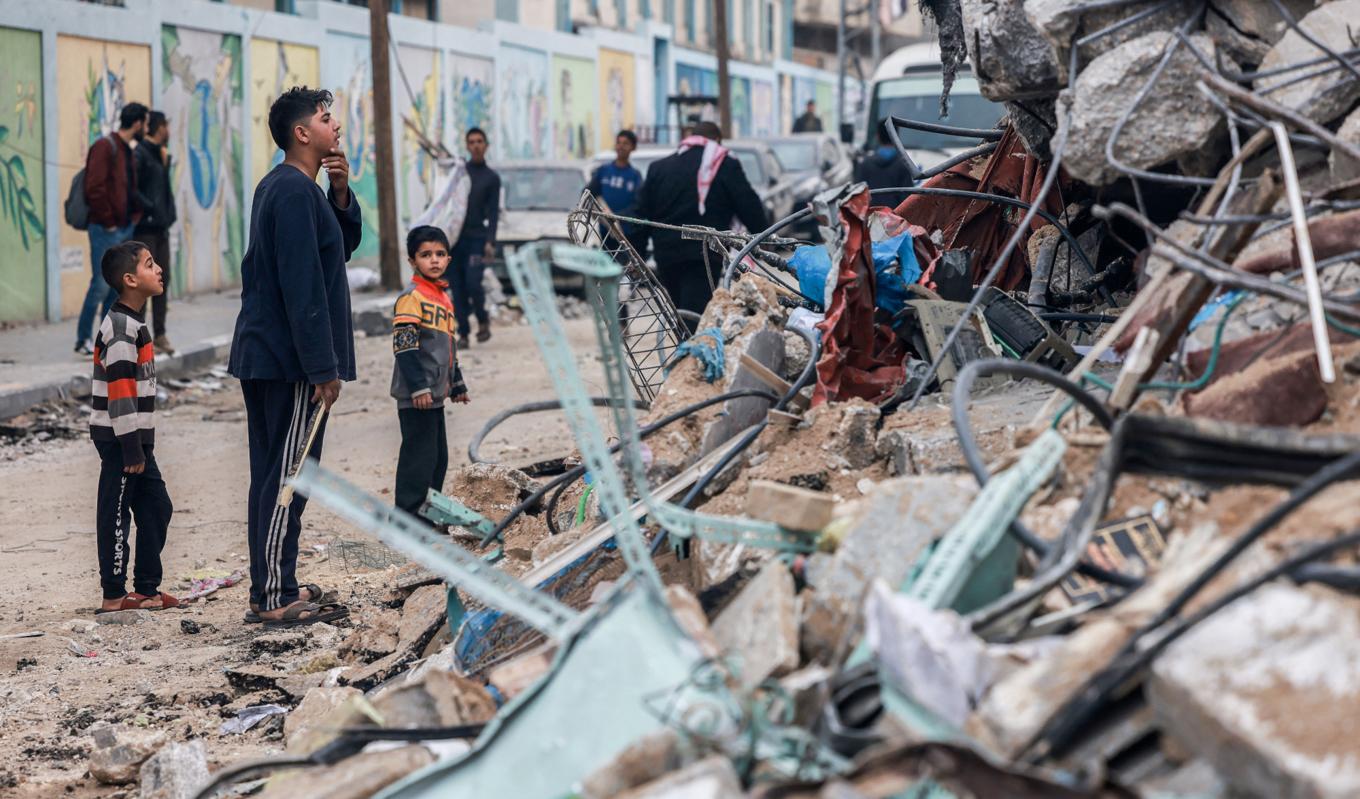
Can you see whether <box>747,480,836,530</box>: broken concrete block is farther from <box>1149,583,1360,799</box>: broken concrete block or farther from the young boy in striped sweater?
the young boy in striped sweater

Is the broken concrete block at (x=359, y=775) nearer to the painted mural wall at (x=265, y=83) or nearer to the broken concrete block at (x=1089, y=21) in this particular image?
the broken concrete block at (x=1089, y=21)

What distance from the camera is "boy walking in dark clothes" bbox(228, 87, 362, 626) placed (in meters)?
5.31

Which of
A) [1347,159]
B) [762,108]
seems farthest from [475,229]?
[762,108]

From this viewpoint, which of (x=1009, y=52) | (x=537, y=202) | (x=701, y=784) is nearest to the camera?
(x=701, y=784)

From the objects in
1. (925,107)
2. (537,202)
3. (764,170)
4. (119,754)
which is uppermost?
(925,107)

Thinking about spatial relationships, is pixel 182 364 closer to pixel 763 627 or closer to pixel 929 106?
pixel 929 106

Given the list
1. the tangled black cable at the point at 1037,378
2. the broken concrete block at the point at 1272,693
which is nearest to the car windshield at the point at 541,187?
the tangled black cable at the point at 1037,378

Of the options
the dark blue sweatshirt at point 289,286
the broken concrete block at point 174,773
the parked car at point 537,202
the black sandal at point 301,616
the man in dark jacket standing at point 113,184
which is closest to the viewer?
the broken concrete block at point 174,773

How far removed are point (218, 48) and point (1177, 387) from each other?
1538 centimetres

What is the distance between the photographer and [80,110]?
1425 centimetres

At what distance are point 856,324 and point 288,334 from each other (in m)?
1.97

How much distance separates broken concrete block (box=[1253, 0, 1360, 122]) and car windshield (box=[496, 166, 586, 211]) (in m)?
12.9

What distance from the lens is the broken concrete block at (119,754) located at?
Answer: 3953mm

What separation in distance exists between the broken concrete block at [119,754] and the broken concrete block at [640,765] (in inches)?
74.7
